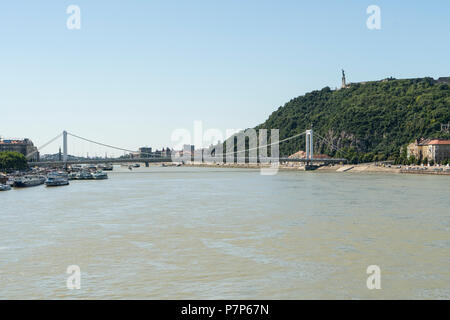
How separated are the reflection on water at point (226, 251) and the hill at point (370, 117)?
6121 cm

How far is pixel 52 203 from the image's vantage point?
85.0 ft

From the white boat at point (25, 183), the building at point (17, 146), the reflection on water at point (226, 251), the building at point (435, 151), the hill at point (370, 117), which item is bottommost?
the reflection on water at point (226, 251)

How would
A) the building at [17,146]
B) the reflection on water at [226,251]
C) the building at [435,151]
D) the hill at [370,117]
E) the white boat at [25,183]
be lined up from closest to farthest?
the reflection on water at [226,251], the white boat at [25,183], the building at [435,151], the building at [17,146], the hill at [370,117]

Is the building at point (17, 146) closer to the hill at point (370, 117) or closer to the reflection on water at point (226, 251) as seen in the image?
the hill at point (370, 117)

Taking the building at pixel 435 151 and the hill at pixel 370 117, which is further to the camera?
the hill at pixel 370 117

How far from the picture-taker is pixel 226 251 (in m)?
13.0

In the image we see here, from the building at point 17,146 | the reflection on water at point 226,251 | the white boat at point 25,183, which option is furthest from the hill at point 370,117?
the reflection on water at point 226,251

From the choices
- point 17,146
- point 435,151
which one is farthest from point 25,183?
point 435,151

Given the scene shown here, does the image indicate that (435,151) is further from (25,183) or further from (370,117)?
(25,183)

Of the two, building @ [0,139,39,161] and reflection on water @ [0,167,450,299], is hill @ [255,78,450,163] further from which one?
reflection on water @ [0,167,450,299]

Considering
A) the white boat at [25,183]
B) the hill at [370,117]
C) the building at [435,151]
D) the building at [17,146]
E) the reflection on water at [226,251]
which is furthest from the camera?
the hill at [370,117]

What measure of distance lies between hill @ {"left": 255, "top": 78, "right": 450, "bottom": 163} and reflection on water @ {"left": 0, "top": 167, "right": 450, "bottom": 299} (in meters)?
61.2

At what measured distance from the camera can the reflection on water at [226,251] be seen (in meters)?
9.80
